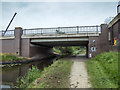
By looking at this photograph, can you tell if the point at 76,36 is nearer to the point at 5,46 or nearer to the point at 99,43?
the point at 99,43

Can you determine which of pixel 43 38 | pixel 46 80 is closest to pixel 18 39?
pixel 43 38

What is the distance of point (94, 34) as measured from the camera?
14.7 m

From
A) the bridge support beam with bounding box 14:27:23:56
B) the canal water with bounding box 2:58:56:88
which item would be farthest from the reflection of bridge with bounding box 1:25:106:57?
the canal water with bounding box 2:58:56:88

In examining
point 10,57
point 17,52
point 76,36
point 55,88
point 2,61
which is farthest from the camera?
point 17,52

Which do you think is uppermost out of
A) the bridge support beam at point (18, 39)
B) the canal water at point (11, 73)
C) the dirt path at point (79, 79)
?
the bridge support beam at point (18, 39)

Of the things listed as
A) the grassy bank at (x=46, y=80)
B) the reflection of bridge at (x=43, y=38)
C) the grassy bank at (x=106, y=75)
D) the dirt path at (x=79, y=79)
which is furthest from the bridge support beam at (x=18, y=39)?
the grassy bank at (x=106, y=75)

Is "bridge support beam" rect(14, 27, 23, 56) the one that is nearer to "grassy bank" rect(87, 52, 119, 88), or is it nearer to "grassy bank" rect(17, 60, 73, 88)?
"grassy bank" rect(17, 60, 73, 88)

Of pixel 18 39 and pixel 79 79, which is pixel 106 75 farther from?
pixel 18 39

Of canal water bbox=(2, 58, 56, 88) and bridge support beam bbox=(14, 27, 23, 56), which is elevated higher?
bridge support beam bbox=(14, 27, 23, 56)

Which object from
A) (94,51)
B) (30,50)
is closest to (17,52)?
(30,50)

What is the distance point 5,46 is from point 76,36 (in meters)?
13.8

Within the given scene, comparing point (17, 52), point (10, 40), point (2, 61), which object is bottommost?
point (2, 61)

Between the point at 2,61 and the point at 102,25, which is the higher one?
the point at 102,25

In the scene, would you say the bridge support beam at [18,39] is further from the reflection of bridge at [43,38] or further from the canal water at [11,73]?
the canal water at [11,73]
